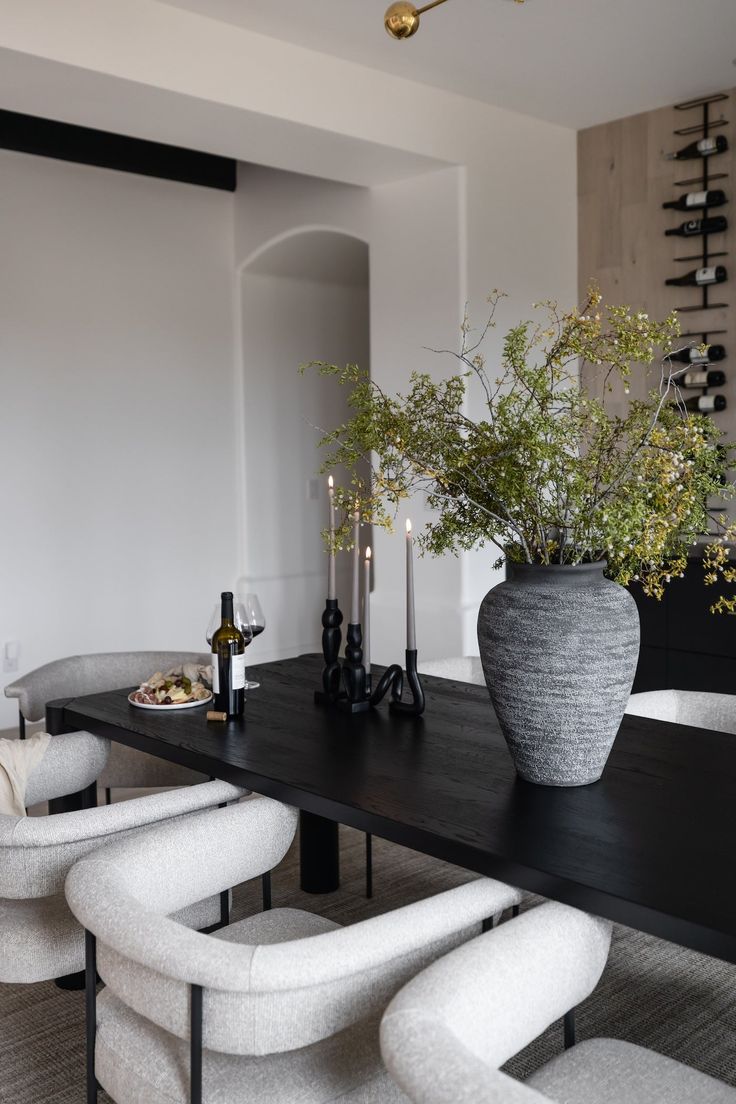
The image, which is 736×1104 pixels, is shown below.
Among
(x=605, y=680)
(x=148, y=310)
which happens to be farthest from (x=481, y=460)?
(x=148, y=310)

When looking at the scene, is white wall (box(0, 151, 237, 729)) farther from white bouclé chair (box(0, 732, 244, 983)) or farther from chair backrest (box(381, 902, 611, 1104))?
chair backrest (box(381, 902, 611, 1104))

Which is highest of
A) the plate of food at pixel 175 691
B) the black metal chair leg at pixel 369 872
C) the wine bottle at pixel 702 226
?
the wine bottle at pixel 702 226

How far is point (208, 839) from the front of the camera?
187 cm

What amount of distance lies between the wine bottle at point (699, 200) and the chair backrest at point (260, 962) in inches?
158

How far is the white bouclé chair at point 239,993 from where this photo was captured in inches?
54.3

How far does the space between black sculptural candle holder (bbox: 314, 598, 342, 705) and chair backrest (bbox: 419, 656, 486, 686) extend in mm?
484

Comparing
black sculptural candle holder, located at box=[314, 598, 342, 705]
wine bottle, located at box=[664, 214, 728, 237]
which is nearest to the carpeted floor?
black sculptural candle holder, located at box=[314, 598, 342, 705]

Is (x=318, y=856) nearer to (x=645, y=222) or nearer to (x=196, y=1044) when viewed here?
(x=196, y=1044)

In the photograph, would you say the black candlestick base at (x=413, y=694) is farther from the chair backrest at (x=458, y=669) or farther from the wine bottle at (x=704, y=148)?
the wine bottle at (x=704, y=148)

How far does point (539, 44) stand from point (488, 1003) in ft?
12.6

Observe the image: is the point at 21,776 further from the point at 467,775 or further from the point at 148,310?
the point at 148,310

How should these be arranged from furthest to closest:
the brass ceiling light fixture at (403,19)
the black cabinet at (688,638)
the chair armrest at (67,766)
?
the black cabinet at (688,638)
the chair armrest at (67,766)
the brass ceiling light fixture at (403,19)

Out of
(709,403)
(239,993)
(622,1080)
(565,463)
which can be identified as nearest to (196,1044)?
(239,993)

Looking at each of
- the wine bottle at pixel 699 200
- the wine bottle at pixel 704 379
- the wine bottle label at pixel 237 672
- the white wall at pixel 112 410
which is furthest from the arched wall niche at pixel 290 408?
the wine bottle label at pixel 237 672
